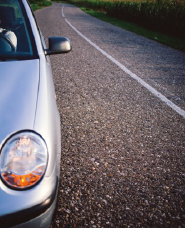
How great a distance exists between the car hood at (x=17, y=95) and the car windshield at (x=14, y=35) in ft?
0.49

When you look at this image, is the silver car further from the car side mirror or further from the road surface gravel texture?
A: the car side mirror

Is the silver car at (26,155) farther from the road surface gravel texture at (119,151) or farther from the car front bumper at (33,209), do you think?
the road surface gravel texture at (119,151)

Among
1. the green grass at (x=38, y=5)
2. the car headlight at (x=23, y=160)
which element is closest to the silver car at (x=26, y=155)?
the car headlight at (x=23, y=160)

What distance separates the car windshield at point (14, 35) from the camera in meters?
1.99

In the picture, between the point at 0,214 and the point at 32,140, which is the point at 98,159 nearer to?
the point at 32,140

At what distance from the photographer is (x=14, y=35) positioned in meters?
2.46

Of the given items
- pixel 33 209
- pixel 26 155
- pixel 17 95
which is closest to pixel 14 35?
pixel 17 95

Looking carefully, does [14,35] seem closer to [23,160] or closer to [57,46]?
[57,46]

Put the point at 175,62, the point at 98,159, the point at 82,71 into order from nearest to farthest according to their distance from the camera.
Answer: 1. the point at 98,159
2. the point at 82,71
3. the point at 175,62

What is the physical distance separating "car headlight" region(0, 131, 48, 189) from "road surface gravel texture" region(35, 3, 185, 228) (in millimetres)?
603

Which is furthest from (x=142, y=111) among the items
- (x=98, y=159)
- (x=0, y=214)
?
(x=0, y=214)

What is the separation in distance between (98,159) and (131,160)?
352mm

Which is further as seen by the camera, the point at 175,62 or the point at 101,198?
the point at 175,62

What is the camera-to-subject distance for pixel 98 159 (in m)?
2.26
